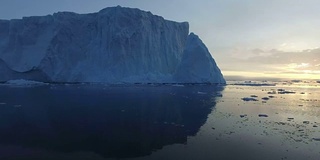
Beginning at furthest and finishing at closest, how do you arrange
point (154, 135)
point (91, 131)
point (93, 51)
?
point (93, 51) < point (91, 131) < point (154, 135)

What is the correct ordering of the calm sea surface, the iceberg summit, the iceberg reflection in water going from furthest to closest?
the iceberg summit
the iceberg reflection in water
the calm sea surface

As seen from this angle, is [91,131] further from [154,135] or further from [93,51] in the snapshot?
[93,51]

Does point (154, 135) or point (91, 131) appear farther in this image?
point (91, 131)

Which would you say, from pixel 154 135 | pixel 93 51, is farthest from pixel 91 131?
pixel 93 51

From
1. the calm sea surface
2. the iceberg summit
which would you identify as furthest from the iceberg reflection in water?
the iceberg summit

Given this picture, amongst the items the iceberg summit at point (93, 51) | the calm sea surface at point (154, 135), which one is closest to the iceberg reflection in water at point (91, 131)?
the calm sea surface at point (154, 135)

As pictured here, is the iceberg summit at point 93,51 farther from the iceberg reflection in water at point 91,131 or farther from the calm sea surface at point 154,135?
the calm sea surface at point 154,135

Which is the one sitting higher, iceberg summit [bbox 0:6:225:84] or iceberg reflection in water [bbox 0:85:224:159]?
iceberg summit [bbox 0:6:225:84]

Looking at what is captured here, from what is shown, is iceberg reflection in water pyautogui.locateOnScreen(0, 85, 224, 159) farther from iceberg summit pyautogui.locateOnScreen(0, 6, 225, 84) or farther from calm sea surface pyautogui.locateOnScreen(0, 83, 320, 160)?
iceberg summit pyautogui.locateOnScreen(0, 6, 225, 84)
